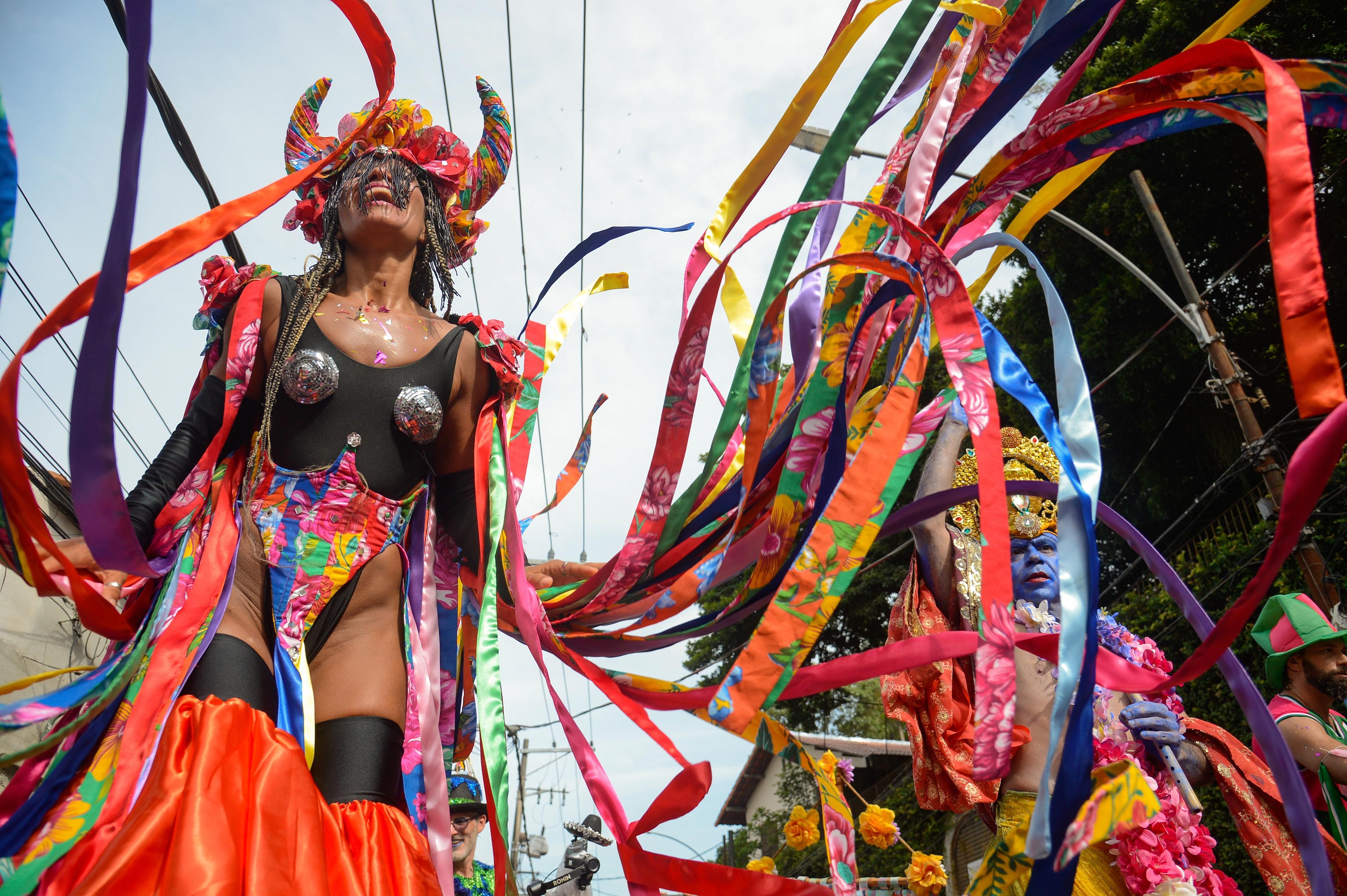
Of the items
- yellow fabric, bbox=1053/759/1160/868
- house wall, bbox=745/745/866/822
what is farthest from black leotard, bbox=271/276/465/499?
house wall, bbox=745/745/866/822

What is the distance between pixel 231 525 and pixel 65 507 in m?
5.90

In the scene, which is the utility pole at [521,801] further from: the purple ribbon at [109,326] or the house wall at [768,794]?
the purple ribbon at [109,326]

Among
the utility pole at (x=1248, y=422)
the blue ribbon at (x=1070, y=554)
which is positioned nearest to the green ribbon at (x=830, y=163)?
the blue ribbon at (x=1070, y=554)

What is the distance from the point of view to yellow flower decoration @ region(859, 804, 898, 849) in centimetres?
629

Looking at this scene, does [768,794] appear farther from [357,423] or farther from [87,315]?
[87,315]

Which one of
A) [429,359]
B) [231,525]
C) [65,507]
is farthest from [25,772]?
[65,507]

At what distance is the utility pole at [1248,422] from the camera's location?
6.45 m

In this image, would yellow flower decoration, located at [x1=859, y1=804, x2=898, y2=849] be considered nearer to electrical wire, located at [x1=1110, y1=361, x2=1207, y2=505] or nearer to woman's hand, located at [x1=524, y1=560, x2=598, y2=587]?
woman's hand, located at [x1=524, y1=560, x2=598, y2=587]

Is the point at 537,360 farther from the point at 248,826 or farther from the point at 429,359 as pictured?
the point at 248,826

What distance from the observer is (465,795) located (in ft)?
15.9

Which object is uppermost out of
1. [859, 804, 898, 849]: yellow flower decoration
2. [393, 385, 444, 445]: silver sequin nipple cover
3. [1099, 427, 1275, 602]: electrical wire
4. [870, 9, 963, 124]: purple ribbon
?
[1099, 427, 1275, 602]: electrical wire

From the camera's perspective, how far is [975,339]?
1.38 m

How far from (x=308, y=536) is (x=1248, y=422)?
24.8 feet

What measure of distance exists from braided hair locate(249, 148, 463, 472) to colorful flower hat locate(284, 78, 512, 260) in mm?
30
